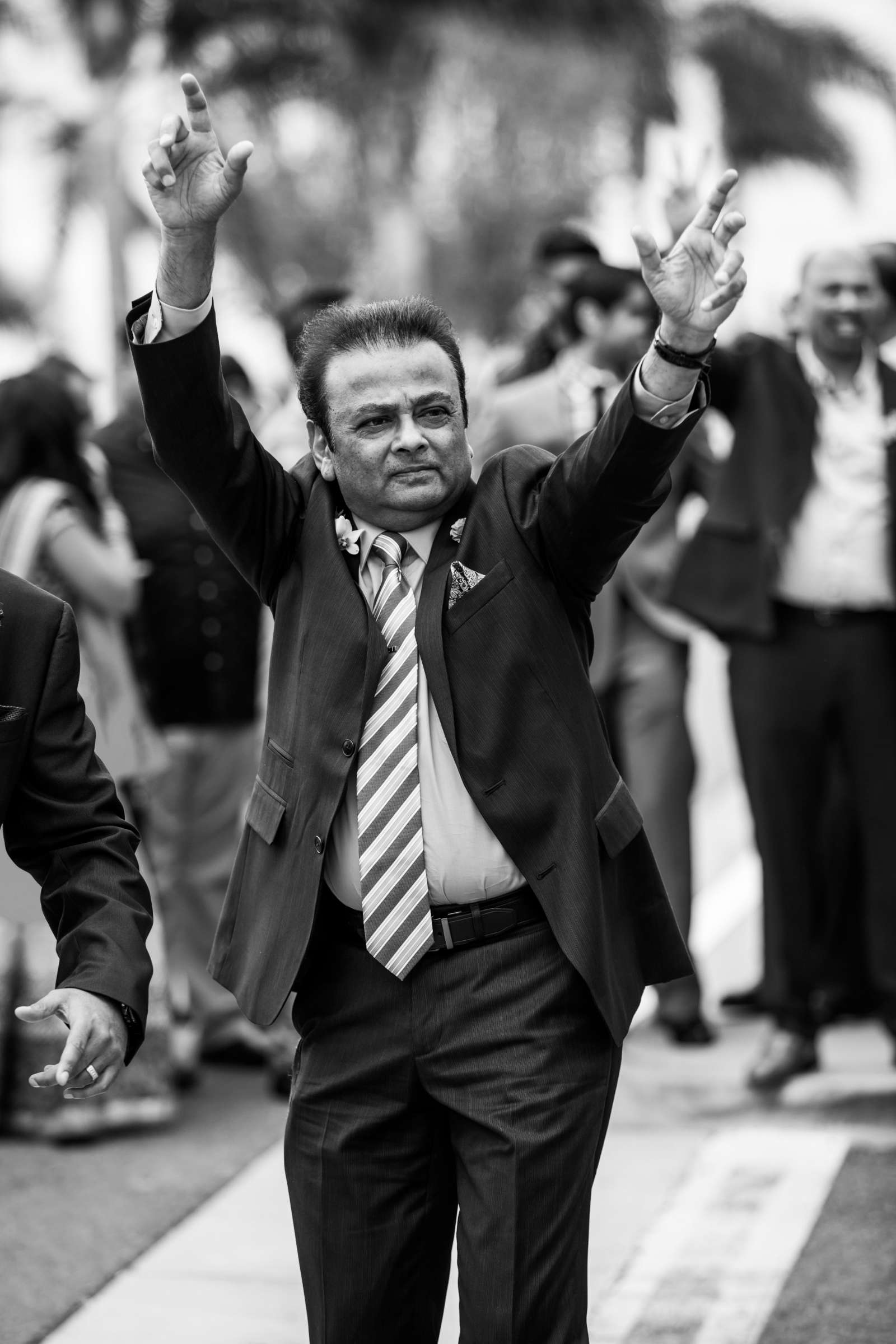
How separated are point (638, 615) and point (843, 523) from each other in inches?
47.7

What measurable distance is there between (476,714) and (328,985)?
0.50 m

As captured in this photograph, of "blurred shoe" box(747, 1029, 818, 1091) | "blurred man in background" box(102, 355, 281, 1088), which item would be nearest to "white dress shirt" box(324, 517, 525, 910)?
"blurred shoe" box(747, 1029, 818, 1091)

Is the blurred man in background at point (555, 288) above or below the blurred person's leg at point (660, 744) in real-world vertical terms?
above

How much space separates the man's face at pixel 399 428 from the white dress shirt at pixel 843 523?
280 centimetres

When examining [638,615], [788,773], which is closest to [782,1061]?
[788,773]

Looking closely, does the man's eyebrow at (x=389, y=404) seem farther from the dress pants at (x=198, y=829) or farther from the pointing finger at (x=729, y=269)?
the dress pants at (x=198, y=829)

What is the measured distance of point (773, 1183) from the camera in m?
5.02

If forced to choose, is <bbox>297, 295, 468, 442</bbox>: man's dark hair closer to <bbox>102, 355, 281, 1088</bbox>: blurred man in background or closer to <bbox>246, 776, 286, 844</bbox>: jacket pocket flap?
<bbox>246, 776, 286, 844</bbox>: jacket pocket flap

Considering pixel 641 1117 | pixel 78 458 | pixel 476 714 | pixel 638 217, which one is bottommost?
pixel 641 1117

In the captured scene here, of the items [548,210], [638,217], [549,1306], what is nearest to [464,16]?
[548,210]

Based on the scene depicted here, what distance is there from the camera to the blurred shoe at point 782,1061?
5.84m

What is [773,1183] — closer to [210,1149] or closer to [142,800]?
[210,1149]

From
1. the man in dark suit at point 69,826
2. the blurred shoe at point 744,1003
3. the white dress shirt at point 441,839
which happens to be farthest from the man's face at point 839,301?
the man in dark suit at point 69,826

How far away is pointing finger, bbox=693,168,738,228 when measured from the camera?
2.87 meters
